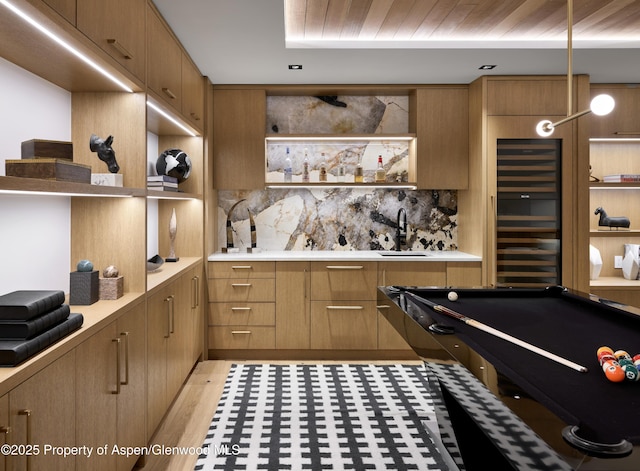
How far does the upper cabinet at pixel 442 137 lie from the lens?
14.0ft

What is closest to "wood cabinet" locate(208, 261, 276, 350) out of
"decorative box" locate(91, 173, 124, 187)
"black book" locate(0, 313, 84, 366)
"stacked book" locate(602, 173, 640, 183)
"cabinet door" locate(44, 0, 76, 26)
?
"decorative box" locate(91, 173, 124, 187)

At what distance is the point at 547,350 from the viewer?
5.45 feet

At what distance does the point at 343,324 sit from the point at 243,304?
36.0 inches

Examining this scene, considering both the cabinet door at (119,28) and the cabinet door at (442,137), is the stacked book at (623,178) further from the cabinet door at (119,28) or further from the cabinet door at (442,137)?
the cabinet door at (119,28)

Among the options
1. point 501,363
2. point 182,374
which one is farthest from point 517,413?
point 182,374

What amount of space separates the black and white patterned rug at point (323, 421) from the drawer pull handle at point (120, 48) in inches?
82.0

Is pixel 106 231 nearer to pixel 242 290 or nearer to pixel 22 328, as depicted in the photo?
pixel 22 328

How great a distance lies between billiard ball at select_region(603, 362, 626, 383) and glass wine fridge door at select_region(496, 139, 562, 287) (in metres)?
2.69

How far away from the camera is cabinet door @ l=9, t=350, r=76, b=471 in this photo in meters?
1.24

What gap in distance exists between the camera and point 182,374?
3.29 meters

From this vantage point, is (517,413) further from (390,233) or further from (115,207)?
(390,233)

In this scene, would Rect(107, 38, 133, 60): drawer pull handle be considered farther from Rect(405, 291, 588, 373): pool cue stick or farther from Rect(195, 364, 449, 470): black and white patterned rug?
Rect(195, 364, 449, 470): black and white patterned rug

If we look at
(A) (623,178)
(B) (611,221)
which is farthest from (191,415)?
(A) (623,178)

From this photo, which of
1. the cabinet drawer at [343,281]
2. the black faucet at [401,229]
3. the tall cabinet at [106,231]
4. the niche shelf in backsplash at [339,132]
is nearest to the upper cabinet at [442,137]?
the niche shelf in backsplash at [339,132]
